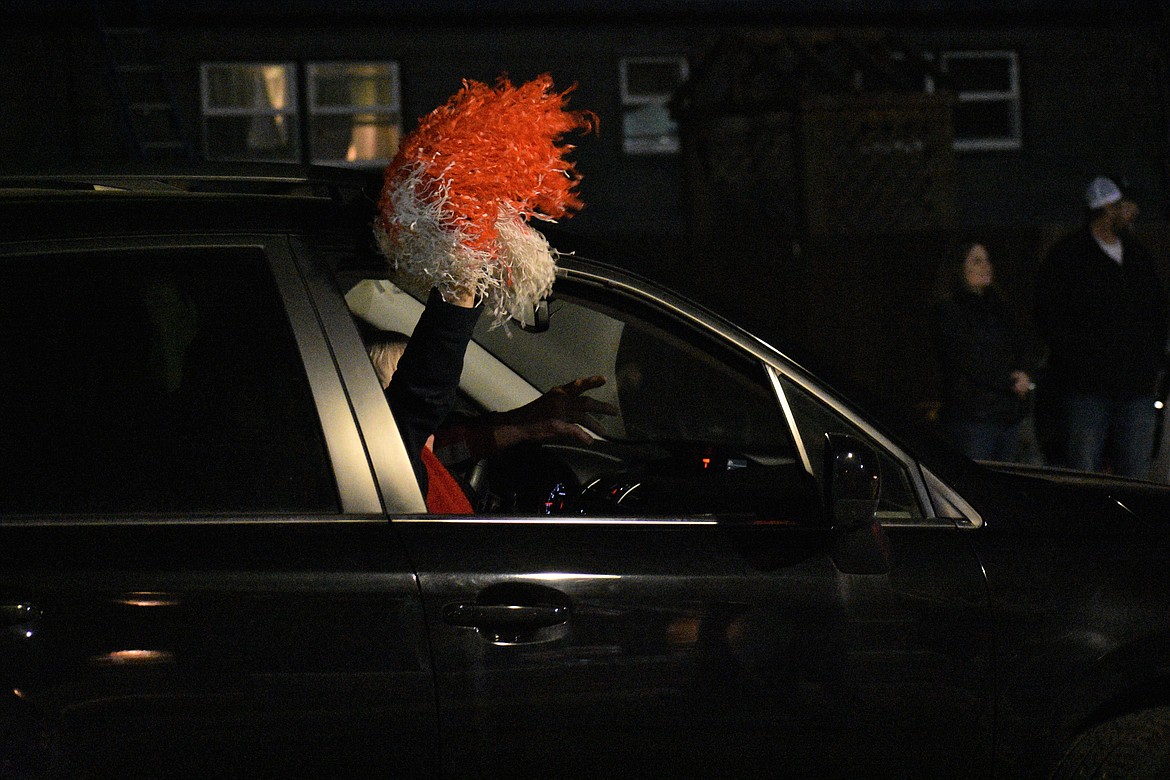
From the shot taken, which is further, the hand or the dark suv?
the hand

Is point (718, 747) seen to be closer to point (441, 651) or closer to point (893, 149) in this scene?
point (441, 651)

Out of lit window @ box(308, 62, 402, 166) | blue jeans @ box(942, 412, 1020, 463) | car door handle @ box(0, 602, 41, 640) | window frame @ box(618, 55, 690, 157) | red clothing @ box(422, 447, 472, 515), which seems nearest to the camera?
car door handle @ box(0, 602, 41, 640)

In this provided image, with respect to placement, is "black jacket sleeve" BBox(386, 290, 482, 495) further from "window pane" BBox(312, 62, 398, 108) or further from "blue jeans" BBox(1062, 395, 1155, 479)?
"window pane" BBox(312, 62, 398, 108)

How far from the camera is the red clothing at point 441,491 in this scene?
2.90 m

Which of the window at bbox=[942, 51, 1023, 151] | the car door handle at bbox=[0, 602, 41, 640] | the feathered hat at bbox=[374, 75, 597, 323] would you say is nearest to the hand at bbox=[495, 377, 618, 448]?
the feathered hat at bbox=[374, 75, 597, 323]

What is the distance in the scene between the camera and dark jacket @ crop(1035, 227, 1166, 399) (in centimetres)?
681

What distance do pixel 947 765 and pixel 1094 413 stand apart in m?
4.54

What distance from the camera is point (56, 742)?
7.80 ft

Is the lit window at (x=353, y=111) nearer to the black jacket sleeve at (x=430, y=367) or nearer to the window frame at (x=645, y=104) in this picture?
the window frame at (x=645, y=104)

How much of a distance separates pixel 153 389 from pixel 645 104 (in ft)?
43.8

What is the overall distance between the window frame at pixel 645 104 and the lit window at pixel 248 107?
3527 millimetres

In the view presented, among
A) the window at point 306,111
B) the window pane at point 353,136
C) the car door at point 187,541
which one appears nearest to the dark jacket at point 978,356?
the car door at point 187,541

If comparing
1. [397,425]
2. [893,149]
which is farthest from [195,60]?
[397,425]

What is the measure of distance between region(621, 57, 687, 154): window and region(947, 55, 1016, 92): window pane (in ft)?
10.7
